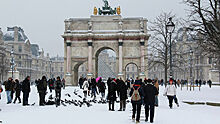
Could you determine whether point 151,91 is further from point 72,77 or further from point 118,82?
point 72,77

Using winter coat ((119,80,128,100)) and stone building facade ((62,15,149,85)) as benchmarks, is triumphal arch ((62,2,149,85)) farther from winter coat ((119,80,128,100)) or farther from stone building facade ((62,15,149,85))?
winter coat ((119,80,128,100))

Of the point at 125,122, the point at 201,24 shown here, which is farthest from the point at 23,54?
the point at 125,122

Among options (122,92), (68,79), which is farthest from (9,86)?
(68,79)

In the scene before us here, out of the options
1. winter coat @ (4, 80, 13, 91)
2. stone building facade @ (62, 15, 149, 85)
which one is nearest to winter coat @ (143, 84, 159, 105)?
winter coat @ (4, 80, 13, 91)

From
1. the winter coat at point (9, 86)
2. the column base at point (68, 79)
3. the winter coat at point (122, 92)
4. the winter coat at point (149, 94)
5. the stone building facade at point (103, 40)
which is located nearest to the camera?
the winter coat at point (149, 94)

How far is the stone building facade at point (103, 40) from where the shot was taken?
5062 cm

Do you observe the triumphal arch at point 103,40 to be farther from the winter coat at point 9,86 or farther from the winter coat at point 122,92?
the winter coat at point 122,92

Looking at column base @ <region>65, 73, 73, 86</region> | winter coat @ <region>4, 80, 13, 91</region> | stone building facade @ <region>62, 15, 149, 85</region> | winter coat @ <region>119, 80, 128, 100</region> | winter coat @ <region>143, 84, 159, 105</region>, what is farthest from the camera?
column base @ <region>65, 73, 73, 86</region>

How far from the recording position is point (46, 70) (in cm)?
13738

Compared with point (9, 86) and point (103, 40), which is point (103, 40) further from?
point (9, 86)

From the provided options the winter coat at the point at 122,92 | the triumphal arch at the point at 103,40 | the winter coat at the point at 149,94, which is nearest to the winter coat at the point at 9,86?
the winter coat at the point at 122,92

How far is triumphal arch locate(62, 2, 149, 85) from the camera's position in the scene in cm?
5066

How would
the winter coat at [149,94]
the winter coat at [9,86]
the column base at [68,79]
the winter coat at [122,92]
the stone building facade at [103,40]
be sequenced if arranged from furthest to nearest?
the column base at [68,79], the stone building facade at [103,40], the winter coat at [9,86], the winter coat at [122,92], the winter coat at [149,94]

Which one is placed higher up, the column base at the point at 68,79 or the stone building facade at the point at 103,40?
the stone building facade at the point at 103,40
